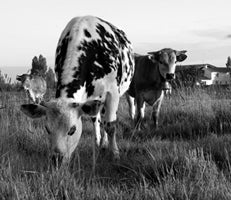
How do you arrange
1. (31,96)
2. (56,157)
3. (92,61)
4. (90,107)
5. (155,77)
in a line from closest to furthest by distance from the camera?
1. (56,157)
2. (90,107)
3. (92,61)
4. (155,77)
5. (31,96)

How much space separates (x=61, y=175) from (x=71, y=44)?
2527 mm

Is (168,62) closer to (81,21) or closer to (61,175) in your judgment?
(81,21)

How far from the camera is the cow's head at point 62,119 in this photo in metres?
4.08

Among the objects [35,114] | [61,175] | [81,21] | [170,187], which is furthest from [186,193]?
[81,21]

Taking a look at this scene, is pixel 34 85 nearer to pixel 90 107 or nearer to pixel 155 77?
pixel 155 77

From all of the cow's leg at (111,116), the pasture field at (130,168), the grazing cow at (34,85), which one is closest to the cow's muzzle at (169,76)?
the pasture field at (130,168)

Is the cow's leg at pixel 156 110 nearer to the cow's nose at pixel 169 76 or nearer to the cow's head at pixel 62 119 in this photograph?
the cow's nose at pixel 169 76

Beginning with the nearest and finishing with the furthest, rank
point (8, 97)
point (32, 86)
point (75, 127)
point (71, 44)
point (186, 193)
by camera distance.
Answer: point (186, 193)
point (75, 127)
point (71, 44)
point (8, 97)
point (32, 86)

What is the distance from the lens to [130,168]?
4188mm

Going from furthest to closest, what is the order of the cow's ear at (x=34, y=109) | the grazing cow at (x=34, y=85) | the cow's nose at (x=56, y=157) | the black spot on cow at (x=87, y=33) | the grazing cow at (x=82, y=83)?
1. the grazing cow at (x=34, y=85)
2. the black spot on cow at (x=87, y=33)
3. the cow's ear at (x=34, y=109)
4. the grazing cow at (x=82, y=83)
5. the cow's nose at (x=56, y=157)

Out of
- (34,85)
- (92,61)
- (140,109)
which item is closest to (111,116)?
(92,61)

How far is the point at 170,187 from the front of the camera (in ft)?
9.70

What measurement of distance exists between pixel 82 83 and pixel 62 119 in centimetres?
88

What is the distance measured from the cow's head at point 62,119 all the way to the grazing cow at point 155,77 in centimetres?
432
